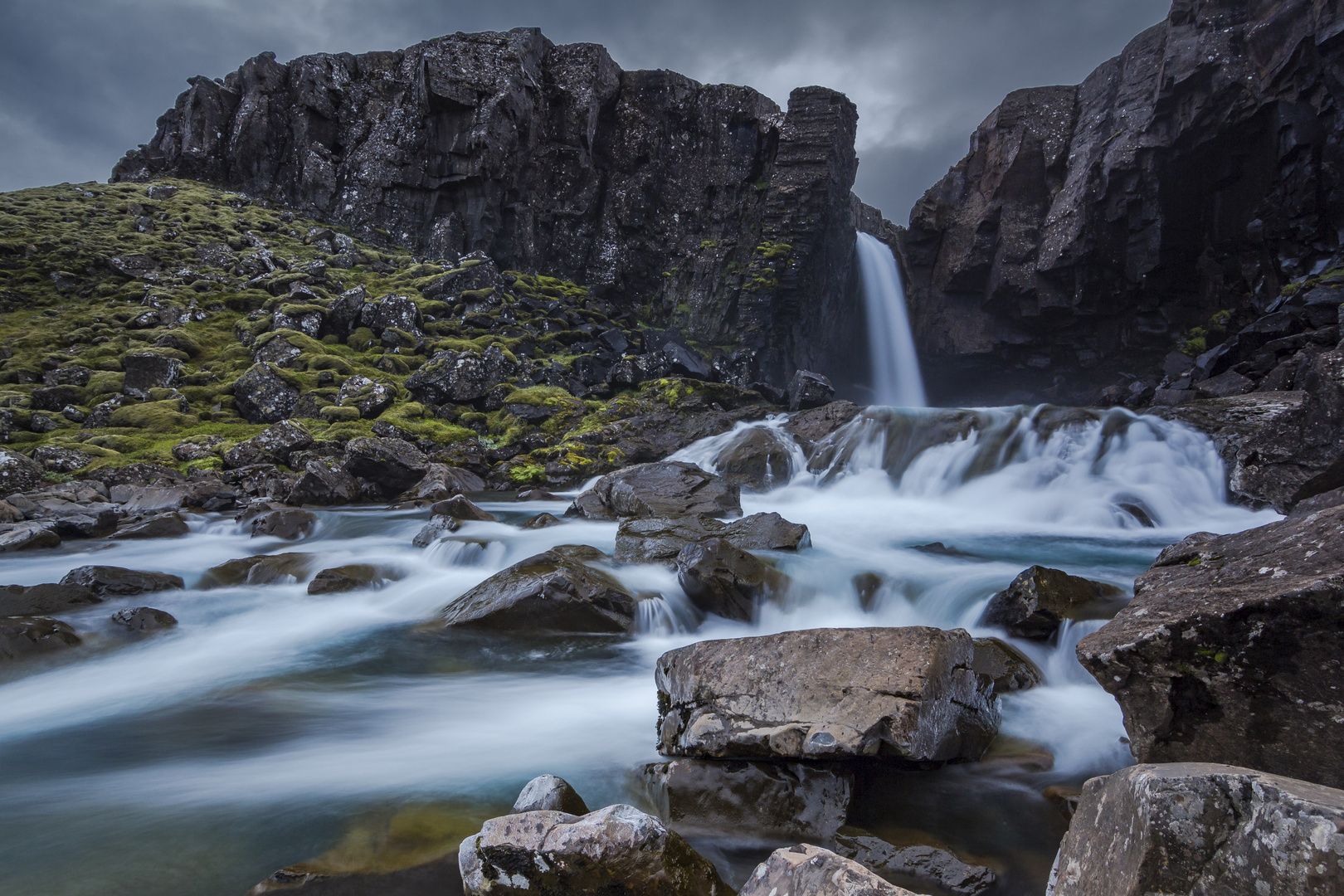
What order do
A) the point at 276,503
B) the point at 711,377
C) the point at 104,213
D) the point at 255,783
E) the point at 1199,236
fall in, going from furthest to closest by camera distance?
the point at 104,213, the point at 711,377, the point at 1199,236, the point at 276,503, the point at 255,783

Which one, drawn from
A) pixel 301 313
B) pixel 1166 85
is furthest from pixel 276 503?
pixel 1166 85

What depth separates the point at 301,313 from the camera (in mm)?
23047

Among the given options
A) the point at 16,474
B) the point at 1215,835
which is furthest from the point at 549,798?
the point at 16,474

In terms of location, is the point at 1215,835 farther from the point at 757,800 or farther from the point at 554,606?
the point at 554,606

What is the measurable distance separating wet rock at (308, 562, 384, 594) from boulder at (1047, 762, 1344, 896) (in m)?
8.44

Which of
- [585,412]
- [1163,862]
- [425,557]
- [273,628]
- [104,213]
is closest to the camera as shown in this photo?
[1163,862]

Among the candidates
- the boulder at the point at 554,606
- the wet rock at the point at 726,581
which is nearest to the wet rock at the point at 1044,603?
the wet rock at the point at 726,581

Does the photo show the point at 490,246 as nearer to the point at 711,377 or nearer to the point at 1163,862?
the point at 711,377

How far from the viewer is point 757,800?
3.31 metres

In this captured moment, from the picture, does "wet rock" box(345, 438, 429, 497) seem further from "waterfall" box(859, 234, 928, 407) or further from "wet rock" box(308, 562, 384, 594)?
"waterfall" box(859, 234, 928, 407)

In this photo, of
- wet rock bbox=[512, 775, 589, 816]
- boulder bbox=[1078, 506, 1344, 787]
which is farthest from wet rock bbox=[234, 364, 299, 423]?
boulder bbox=[1078, 506, 1344, 787]

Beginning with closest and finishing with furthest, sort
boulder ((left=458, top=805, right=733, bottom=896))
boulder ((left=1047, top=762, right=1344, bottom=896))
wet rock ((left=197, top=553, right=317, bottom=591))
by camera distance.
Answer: boulder ((left=1047, top=762, right=1344, bottom=896))
boulder ((left=458, top=805, right=733, bottom=896))
wet rock ((left=197, top=553, right=317, bottom=591))

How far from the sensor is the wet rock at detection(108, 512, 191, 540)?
10.7 meters

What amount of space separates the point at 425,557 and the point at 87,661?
153 inches
